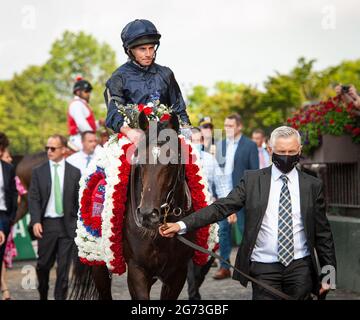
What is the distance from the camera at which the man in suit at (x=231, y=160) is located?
12500mm

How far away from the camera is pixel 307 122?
1217 cm

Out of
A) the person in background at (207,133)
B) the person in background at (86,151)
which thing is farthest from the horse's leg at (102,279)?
the person in background at (207,133)

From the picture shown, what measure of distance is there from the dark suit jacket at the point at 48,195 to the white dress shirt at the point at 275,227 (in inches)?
176

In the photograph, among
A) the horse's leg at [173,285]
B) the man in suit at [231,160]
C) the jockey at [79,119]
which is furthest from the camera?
the jockey at [79,119]

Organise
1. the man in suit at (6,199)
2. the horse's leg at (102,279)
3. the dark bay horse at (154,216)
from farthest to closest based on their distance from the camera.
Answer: the man in suit at (6,199) < the horse's leg at (102,279) < the dark bay horse at (154,216)

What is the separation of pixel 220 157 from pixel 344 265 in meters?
2.92

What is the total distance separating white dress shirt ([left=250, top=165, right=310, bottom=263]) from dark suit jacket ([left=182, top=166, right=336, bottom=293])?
0.05m

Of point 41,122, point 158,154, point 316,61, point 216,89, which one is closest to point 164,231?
point 158,154

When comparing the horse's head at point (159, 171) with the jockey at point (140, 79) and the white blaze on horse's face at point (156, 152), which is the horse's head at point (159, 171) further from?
the jockey at point (140, 79)

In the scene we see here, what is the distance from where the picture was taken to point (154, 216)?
18.8 ft

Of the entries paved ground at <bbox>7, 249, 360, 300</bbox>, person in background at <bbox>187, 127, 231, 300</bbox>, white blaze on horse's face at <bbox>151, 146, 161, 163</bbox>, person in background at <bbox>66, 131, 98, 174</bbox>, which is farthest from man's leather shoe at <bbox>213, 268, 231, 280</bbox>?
white blaze on horse's face at <bbox>151, 146, 161, 163</bbox>

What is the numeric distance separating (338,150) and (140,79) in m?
5.09

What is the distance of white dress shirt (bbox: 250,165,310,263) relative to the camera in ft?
19.1
